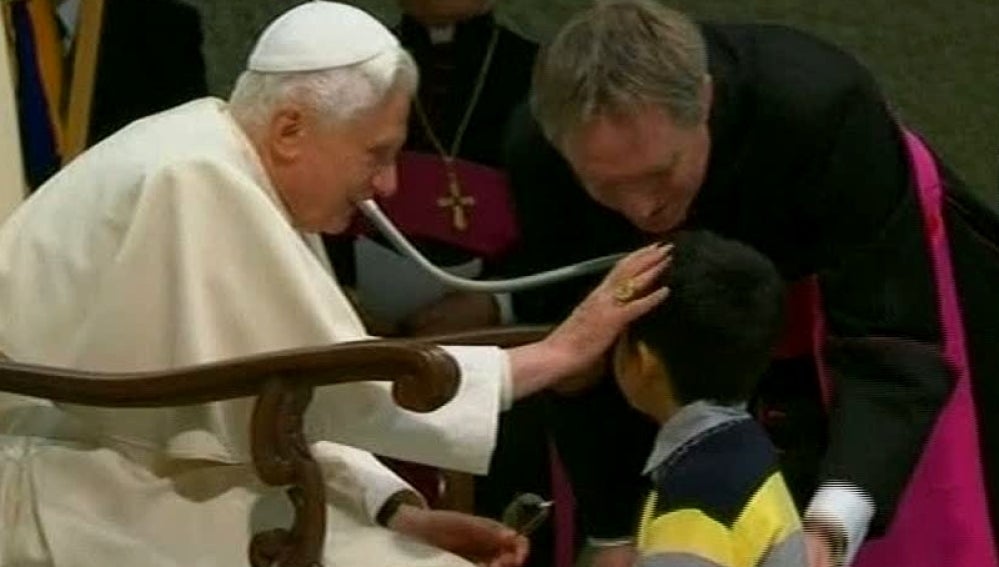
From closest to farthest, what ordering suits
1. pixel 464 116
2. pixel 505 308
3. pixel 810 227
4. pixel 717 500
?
1. pixel 717 500
2. pixel 810 227
3. pixel 505 308
4. pixel 464 116

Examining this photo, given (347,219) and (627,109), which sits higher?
(627,109)

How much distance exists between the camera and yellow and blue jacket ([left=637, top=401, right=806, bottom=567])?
78.0 inches

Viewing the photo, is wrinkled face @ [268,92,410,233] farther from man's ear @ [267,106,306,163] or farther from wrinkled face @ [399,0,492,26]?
wrinkled face @ [399,0,492,26]

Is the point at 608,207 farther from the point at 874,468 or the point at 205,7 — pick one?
the point at 205,7

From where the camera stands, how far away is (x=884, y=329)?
2309 mm

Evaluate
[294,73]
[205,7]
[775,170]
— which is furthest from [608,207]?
[205,7]

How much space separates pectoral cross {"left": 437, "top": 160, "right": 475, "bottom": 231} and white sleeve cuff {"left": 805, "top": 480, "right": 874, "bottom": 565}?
87 centimetres

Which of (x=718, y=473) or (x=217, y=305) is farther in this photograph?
(x=217, y=305)

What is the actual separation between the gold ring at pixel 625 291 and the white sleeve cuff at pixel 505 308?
0.77 metres

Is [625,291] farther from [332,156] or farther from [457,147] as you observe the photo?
[457,147]

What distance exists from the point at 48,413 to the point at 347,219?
1.08ft

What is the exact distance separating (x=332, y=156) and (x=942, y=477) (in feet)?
2.30

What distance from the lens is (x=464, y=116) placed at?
3043mm

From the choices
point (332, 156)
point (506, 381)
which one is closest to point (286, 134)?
point (332, 156)
